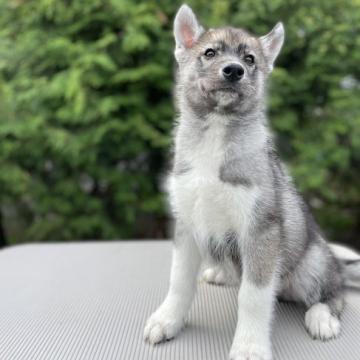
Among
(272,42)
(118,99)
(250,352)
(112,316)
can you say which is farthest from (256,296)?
(118,99)

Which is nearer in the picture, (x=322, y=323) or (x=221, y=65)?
(x=221, y=65)

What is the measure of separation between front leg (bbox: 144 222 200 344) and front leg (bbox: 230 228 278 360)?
0.25 meters

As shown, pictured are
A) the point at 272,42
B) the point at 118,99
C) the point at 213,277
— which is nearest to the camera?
the point at 272,42

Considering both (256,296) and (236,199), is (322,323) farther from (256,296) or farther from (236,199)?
(236,199)

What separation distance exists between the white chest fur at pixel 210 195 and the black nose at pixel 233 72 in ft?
0.54

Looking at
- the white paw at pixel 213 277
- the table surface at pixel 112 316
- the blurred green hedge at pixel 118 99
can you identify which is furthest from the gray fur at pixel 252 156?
the blurred green hedge at pixel 118 99

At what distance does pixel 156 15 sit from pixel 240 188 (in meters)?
2.50

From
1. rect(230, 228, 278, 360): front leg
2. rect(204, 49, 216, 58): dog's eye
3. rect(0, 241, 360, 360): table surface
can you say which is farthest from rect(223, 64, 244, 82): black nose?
rect(0, 241, 360, 360): table surface

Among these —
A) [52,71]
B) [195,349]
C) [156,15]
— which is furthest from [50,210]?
[195,349]

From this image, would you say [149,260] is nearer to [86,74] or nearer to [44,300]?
[44,300]

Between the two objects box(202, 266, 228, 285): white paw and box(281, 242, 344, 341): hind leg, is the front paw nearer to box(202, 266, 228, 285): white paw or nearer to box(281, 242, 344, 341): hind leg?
box(281, 242, 344, 341): hind leg

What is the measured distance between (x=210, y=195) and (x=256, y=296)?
38cm

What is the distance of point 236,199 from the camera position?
4.94 ft

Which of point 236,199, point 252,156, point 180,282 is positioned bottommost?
point 180,282
